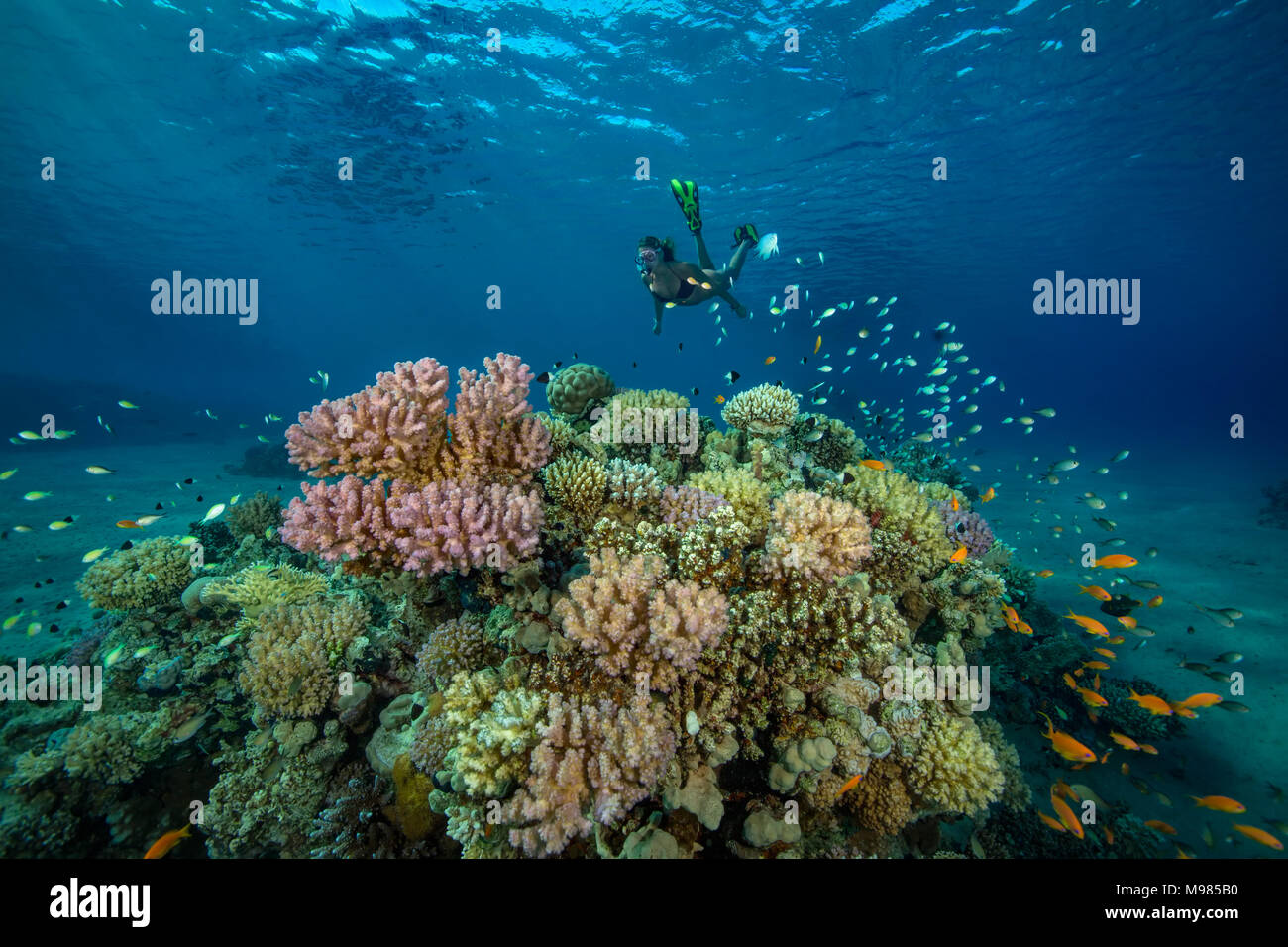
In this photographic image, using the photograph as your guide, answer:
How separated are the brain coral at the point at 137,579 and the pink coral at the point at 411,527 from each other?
14.5 feet

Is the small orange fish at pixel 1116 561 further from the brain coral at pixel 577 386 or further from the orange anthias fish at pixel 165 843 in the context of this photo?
the orange anthias fish at pixel 165 843

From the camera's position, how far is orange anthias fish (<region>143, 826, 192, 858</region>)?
4.55 metres

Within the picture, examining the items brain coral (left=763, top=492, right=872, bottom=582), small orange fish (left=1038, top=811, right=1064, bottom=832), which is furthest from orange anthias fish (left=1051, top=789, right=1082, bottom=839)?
brain coral (left=763, top=492, right=872, bottom=582)

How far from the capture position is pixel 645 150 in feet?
83.3

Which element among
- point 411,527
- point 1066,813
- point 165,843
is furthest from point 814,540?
point 165,843

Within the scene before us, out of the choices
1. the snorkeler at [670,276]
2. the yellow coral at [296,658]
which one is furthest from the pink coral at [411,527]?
the snorkeler at [670,276]

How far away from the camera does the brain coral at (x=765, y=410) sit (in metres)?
6.40

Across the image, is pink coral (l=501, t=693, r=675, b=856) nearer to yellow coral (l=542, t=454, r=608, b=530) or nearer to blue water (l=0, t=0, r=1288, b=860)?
yellow coral (l=542, t=454, r=608, b=530)

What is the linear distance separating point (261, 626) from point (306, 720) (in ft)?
3.52

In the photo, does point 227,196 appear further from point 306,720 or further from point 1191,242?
point 1191,242

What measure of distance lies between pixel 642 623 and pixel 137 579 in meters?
7.12

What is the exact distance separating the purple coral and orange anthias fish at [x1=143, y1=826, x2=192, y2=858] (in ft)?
28.5

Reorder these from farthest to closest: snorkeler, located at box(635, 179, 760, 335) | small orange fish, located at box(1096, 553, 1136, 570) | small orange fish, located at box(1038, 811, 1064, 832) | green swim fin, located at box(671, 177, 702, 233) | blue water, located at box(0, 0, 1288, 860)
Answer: blue water, located at box(0, 0, 1288, 860) < green swim fin, located at box(671, 177, 702, 233) < snorkeler, located at box(635, 179, 760, 335) < small orange fish, located at box(1096, 553, 1136, 570) < small orange fish, located at box(1038, 811, 1064, 832)

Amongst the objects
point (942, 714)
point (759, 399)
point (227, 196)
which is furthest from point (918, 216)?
point (227, 196)
